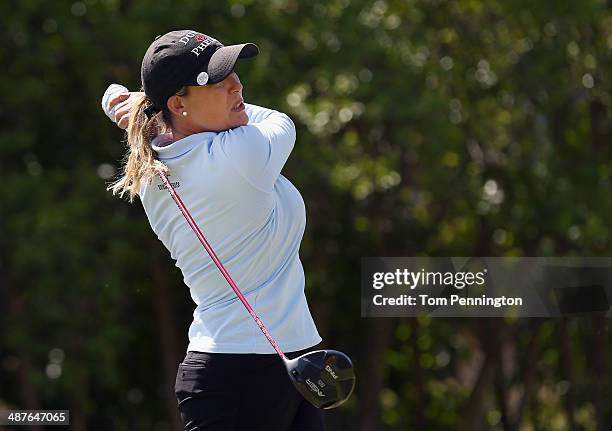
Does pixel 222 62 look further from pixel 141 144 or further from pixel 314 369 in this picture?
pixel 314 369

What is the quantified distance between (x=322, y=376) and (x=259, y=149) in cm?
54

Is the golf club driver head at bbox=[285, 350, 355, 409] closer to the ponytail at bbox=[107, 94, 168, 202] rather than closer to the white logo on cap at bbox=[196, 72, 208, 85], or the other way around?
the ponytail at bbox=[107, 94, 168, 202]

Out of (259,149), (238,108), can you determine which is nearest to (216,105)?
(238,108)

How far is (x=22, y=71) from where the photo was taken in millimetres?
8281

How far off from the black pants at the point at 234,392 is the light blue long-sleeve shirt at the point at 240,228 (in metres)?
0.03

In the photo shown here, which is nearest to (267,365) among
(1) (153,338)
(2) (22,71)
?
(2) (22,71)

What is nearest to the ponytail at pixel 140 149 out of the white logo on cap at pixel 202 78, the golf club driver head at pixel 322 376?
the white logo on cap at pixel 202 78

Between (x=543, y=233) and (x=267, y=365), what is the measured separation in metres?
6.24

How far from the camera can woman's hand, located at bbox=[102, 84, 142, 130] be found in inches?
116

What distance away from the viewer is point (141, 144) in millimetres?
2736

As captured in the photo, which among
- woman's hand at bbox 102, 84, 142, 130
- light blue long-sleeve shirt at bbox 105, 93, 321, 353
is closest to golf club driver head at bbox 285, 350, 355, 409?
light blue long-sleeve shirt at bbox 105, 93, 321, 353

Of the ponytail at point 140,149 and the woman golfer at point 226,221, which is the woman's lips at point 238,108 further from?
the ponytail at point 140,149

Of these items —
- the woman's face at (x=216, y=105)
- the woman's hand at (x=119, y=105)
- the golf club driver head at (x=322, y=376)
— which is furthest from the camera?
the woman's hand at (x=119, y=105)

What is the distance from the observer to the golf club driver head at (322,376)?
260cm
